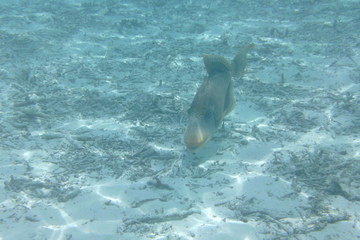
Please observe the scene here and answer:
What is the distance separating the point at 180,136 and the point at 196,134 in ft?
3.41

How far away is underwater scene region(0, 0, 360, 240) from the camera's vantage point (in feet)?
11.6

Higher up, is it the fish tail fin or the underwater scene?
the fish tail fin

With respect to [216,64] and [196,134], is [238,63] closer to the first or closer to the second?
[216,64]

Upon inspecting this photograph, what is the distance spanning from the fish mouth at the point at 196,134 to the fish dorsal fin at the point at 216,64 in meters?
1.02

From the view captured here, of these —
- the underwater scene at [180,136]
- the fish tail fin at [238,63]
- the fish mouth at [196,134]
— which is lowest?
the underwater scene at [180,136]

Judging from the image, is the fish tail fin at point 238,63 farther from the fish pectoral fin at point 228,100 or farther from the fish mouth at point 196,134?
the fish mouth at point 196,134

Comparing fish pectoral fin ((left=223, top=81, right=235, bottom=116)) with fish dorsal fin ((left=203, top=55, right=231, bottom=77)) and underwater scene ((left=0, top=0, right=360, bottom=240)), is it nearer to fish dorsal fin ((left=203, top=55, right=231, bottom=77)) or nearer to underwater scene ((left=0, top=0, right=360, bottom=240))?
underwater scene ((left=0, top=0, right=360, bottom=240))

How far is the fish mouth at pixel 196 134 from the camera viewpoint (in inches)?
154

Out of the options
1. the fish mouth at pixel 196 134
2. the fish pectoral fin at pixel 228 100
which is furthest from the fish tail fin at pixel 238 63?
the fish mouth at pixel 196 134

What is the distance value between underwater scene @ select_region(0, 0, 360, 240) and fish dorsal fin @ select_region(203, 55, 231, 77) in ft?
0.07

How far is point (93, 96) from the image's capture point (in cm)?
624

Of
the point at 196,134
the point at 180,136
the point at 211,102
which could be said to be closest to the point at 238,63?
the point at 211,102

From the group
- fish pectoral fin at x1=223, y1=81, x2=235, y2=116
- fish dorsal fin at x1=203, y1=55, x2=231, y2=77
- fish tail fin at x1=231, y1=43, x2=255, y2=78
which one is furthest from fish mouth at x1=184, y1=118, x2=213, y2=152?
fish tail fin at x1=231, y1=43, x2=255, y2=78

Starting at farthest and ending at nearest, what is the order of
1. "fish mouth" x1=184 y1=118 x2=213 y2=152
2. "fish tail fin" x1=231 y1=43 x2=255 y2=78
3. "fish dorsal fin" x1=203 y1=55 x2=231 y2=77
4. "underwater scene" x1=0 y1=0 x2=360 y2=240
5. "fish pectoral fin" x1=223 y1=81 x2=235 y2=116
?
"fish tail fin" x1=231 y1=43 x2=255 y2=78 → "fish pectoral fin" x1=223 y1=81 x2=235 y2=116 → "fish dorsal fin" x1=203 y1=55 x2=231 y2=77 → "fish mouth" x1=184 y1=118 x2=213 y2=152 → "underwater scene" x1=0 y1=0 x2=360 y2=240
